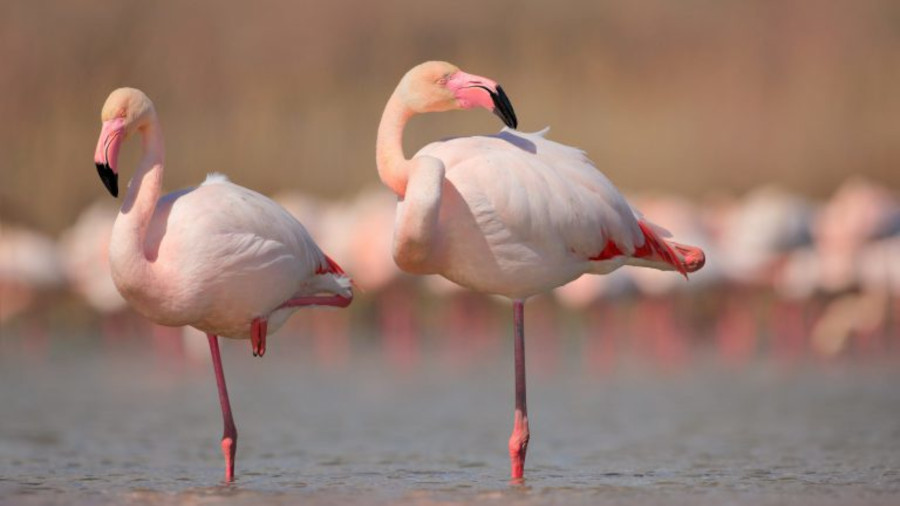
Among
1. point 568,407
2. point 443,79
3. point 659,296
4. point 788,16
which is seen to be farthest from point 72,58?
point 443,79

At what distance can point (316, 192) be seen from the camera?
20672 mm

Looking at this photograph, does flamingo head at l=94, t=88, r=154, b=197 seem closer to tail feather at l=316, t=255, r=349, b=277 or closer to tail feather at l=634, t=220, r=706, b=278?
tail feather at l=316, t=255, r=349, b=277

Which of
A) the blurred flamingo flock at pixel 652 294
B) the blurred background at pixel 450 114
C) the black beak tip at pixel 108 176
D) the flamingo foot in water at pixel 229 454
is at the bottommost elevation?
the flamingo foot in water at pixel 229 454

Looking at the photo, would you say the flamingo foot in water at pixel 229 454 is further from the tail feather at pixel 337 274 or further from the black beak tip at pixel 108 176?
the black beak tip at pixel 108 176

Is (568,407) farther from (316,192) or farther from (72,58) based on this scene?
(72,58)

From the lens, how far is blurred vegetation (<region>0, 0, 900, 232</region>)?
67.9ft

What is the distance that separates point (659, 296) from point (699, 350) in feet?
1.78

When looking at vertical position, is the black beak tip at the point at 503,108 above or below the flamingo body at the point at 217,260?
above

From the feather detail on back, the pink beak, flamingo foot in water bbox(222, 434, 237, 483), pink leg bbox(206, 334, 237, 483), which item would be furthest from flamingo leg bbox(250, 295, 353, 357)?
the pink beak

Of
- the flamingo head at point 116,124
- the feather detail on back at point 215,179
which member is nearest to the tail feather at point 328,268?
the feather detail on back at point 215,179

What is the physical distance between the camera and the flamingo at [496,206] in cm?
549

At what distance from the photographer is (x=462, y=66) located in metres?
23.7

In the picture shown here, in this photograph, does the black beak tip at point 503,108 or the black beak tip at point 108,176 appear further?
the black beak tip at point 503,108

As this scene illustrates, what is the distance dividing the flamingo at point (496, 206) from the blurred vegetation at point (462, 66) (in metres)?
13.5
